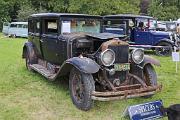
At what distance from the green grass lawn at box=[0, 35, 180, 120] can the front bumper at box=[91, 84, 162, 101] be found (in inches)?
13.0

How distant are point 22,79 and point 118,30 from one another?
21.8 feet

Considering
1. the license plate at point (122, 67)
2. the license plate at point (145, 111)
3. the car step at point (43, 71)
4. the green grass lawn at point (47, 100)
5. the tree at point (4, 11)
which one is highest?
the tree at point (4, 11)

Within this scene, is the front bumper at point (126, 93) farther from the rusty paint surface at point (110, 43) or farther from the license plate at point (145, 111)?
the rusty paint surface at point (110, 43)

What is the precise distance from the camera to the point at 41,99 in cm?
678

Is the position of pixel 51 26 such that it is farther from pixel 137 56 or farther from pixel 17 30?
pixel 17 30

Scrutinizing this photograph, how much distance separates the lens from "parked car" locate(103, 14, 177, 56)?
562 inches

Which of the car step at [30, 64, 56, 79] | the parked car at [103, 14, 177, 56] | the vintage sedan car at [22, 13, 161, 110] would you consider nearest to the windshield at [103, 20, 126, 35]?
the parked car at [103, 14, 177, 56]

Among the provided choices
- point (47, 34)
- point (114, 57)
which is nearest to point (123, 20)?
point (47, 34)

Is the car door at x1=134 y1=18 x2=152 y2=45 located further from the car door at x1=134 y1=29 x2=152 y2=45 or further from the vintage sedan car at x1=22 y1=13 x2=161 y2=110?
the vintage sedan car at x1=22 y1=13 x2=161 y2=110

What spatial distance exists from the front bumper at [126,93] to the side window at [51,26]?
2.29 meters

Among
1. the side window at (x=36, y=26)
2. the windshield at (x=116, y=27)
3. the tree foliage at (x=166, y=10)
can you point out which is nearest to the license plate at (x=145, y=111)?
the side window at (x=36, y=26)

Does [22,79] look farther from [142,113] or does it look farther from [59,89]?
[142,113]

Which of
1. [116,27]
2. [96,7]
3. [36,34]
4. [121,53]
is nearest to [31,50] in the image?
[36,34]

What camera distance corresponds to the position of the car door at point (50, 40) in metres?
7.59
